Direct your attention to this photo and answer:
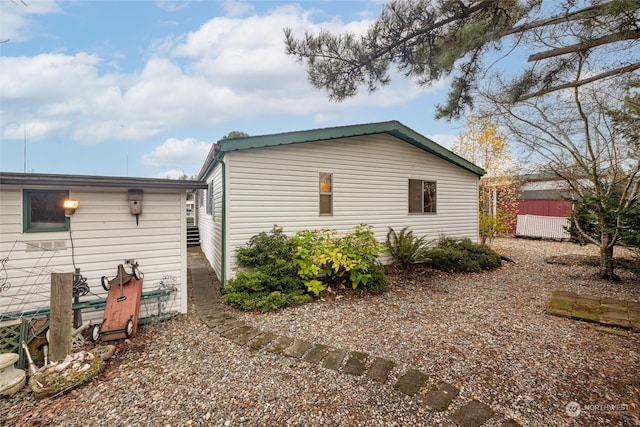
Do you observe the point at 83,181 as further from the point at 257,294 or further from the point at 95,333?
the point at 257,294

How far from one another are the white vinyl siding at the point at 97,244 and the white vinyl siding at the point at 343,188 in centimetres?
115

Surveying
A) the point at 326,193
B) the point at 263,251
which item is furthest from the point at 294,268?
the point at 326,193

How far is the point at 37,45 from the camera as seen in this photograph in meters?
5.49

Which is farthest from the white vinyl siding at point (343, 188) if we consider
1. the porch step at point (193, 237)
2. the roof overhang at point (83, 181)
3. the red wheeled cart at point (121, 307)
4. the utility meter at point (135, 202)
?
the porch step at point (193, 237)

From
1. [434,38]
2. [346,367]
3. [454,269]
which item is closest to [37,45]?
[434,38]

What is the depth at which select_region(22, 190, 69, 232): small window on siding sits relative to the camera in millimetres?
3722

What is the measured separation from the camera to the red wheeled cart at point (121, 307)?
367 cm

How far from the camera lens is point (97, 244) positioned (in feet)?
13.5

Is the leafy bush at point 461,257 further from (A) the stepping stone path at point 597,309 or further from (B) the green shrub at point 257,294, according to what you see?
(B) the green shrub at point 257,294

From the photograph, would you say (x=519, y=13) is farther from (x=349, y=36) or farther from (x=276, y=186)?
(x=276, y=186)

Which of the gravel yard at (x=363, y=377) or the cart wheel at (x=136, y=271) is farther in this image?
the cart wheel at (x=136, y=271)

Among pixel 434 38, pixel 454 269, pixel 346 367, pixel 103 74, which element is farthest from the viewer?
pixel 103 74

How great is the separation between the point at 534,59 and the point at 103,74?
11701 mm

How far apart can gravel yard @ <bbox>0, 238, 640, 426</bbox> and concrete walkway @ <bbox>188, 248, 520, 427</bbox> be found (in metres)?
0.07
